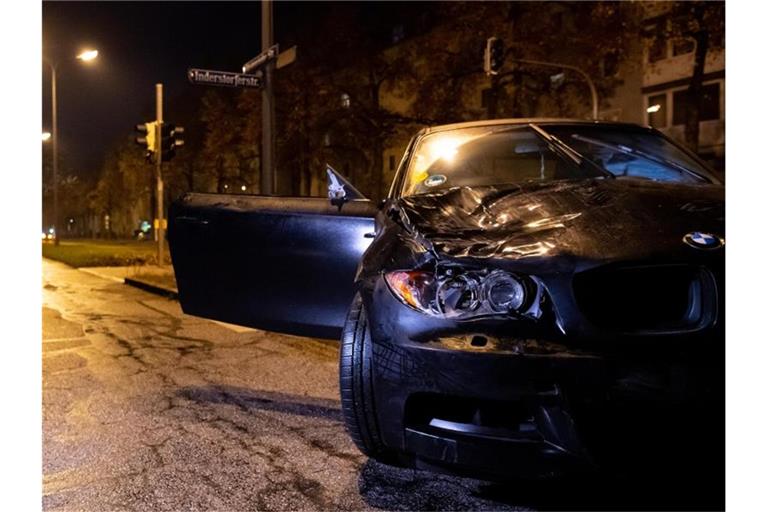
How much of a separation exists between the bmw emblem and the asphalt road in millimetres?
1060

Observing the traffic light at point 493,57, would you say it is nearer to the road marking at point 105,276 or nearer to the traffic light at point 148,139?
the traffic light at point 148,139

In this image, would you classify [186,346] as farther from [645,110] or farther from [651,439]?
[645,110]

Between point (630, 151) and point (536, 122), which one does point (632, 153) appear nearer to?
point (630, 151)

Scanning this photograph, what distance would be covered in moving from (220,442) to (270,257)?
1.03m

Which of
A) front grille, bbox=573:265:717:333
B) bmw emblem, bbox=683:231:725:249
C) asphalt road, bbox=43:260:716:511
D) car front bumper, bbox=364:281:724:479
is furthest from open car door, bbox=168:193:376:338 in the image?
bmw emblem, bbox=683:231:725:249

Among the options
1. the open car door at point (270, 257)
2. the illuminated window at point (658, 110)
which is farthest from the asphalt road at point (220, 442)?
the illuminated window at point (658, 110)

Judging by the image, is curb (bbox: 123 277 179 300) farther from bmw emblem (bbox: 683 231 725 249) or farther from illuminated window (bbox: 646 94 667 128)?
illuminated window (bbox: 646 94 667 128)

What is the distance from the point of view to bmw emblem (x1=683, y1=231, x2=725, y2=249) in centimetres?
211

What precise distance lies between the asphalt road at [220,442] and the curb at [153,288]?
4483 mm

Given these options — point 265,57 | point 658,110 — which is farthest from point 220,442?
point 658,110

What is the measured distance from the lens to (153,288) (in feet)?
39.2

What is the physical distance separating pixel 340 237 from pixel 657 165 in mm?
1736

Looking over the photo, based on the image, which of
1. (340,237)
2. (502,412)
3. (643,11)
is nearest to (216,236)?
(340,237)

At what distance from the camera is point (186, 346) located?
6.37 metres
